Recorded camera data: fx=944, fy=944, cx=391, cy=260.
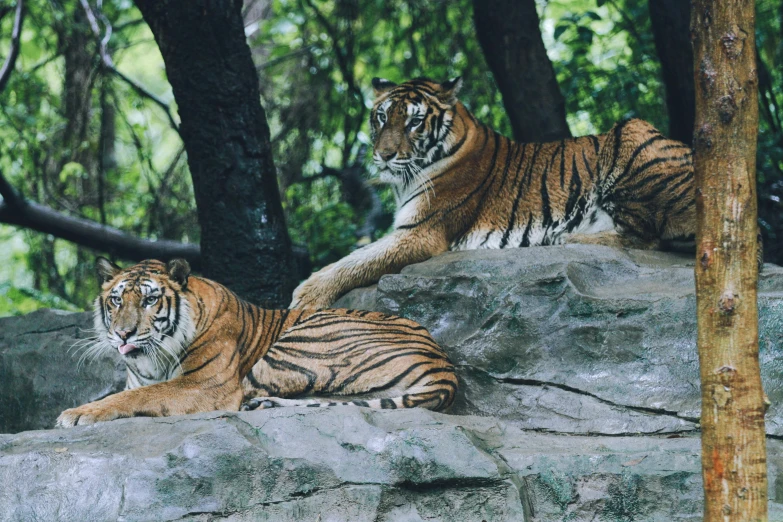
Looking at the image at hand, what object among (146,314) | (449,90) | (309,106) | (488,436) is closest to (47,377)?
(146,314)

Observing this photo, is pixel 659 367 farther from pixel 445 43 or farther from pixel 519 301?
pixel 445 43

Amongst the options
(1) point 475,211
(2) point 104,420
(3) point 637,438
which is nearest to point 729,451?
(3) point 637,438

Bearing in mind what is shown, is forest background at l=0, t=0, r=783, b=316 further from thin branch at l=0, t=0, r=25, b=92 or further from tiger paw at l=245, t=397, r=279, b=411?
tiger paw at l=245, t=397, r=279, b=411

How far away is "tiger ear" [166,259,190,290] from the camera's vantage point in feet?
17.8

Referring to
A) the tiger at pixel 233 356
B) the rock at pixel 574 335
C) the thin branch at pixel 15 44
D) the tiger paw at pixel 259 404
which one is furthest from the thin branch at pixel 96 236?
→ the tiger paw at pixel 259 404

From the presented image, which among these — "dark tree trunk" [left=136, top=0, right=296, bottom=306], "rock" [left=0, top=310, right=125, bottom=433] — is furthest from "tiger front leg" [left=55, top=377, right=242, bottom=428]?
"dark tree trunk" [left=136, top=0, right=296, bottom=306]

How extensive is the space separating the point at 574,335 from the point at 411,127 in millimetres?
2294

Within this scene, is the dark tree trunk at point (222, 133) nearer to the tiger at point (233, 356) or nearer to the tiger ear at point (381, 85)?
the tiger ear at point (381, 85)

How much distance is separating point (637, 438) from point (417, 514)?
4.18 ft

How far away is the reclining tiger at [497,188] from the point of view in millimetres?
6633

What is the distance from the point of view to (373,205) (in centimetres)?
966

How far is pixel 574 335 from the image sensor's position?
17.9ft

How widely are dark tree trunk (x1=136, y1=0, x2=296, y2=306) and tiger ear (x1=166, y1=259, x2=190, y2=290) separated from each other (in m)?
1.61

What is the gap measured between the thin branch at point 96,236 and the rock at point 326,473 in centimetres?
450
